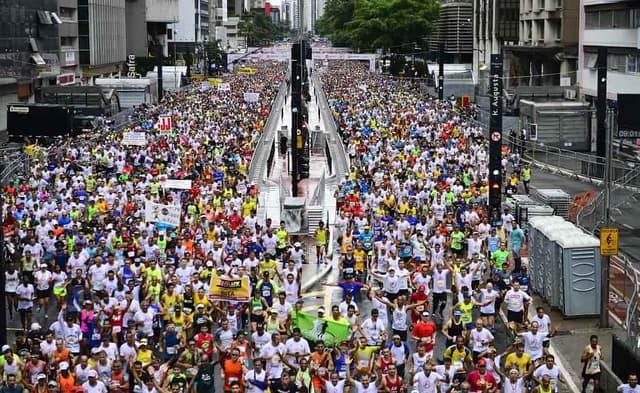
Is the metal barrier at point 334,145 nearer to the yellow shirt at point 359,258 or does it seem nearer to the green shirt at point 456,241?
the green shirt at point 456,241

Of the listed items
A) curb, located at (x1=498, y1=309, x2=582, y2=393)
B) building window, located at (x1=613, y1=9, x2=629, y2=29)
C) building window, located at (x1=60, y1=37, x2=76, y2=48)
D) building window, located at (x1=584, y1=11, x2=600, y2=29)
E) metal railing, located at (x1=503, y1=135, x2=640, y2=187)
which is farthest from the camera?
building window, located at (x1=60, y1=37, x2=76, y2=48)

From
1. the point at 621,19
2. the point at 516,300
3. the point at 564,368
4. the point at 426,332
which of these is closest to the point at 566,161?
the point at 621,19

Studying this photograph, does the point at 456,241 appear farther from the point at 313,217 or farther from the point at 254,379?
the point at 254,379

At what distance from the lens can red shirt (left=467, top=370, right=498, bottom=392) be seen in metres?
12.9

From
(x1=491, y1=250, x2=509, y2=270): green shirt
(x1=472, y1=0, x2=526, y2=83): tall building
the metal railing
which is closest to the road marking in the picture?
(x1=491, y1=250, x2=509, y2=270): green shirt

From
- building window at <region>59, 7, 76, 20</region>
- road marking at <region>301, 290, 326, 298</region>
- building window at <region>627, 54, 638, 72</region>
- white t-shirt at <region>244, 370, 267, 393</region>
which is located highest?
building window at <region>59, 7, 76, 20</region>

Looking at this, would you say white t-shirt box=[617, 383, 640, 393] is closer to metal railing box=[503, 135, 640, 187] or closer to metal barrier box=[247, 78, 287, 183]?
metal railing box=[503, 135, 640, 187]

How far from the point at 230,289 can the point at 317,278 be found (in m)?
6.03

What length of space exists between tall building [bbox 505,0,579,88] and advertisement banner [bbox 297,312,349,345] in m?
55.4

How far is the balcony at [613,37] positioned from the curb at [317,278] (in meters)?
30.7

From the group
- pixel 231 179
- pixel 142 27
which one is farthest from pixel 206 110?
pixel 142 27

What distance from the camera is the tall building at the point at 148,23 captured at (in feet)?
365

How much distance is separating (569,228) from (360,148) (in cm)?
2116

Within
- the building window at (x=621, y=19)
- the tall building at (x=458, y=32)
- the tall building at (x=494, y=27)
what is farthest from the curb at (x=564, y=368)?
the tall building at (x=458, y=32)
